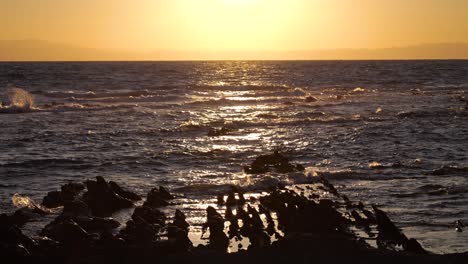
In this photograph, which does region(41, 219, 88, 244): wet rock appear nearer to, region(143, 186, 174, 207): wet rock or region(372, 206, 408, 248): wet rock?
region(143, 186, 174, 207): wet rock

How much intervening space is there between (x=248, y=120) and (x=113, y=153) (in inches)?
666

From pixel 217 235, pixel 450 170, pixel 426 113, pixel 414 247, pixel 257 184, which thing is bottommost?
pixel 426 113

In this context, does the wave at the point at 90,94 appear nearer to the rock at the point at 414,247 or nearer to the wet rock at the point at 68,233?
the wet rock at the point at 68,233

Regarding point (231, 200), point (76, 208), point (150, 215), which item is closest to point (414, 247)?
point (231, 200)

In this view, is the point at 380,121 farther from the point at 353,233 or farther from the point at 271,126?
the point at 353,233

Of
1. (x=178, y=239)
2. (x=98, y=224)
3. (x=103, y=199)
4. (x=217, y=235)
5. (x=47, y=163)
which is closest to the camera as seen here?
(x=178, y=239)

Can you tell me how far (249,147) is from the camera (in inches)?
1289

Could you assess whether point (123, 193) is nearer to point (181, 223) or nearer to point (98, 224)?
point (98, 224)

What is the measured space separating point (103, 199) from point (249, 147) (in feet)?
47.9

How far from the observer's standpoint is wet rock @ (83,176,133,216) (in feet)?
61.1

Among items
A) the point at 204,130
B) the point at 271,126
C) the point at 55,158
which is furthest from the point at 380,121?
the point at 55,158

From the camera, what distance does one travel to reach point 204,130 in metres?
40.3

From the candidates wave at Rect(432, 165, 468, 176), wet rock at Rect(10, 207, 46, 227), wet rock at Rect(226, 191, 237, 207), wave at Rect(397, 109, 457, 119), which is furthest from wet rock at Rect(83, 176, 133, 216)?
wave at Rect(397, 109, 457, 119)

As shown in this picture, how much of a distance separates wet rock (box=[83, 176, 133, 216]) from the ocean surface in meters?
1.89
